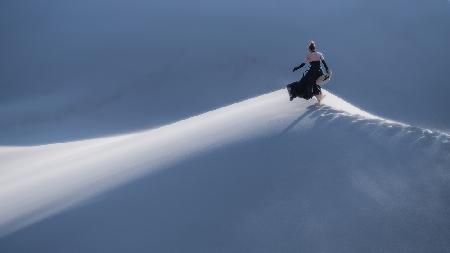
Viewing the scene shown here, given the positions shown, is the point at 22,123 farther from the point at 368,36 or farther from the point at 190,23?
the point at 368,36

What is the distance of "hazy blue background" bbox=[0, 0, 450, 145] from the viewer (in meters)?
16.1

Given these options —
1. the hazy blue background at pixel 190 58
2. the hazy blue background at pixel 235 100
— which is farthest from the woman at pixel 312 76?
the hazy blue background at pixel 190 58

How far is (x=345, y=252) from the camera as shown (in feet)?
9.71

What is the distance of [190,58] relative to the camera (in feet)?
65.7

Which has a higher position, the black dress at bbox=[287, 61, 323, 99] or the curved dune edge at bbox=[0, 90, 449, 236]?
the black dress at bbox=[287, 61, 323, 99]

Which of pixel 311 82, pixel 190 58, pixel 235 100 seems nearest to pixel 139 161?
pixel 311 82

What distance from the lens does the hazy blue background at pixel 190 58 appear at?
16.1m

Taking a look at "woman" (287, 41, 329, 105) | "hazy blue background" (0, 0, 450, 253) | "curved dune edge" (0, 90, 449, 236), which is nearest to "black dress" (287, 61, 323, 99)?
"woman" (287, 41, 329, 105)

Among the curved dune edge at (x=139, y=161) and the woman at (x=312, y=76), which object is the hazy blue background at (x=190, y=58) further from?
the woman at (x=312, y=76)

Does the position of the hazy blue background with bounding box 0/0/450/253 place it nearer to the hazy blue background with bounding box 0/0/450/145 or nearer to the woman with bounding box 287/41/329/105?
the hazy blue background with bounding box 0/0/450/145

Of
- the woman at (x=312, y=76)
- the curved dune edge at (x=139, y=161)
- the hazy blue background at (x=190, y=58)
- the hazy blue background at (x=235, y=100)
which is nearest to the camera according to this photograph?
the hazy blue background at (x=235, y=100)

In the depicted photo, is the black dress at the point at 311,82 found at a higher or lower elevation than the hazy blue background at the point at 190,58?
lower

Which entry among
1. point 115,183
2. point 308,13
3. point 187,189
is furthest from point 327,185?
point 308,13

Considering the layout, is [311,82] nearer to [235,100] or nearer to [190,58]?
[235,100]
